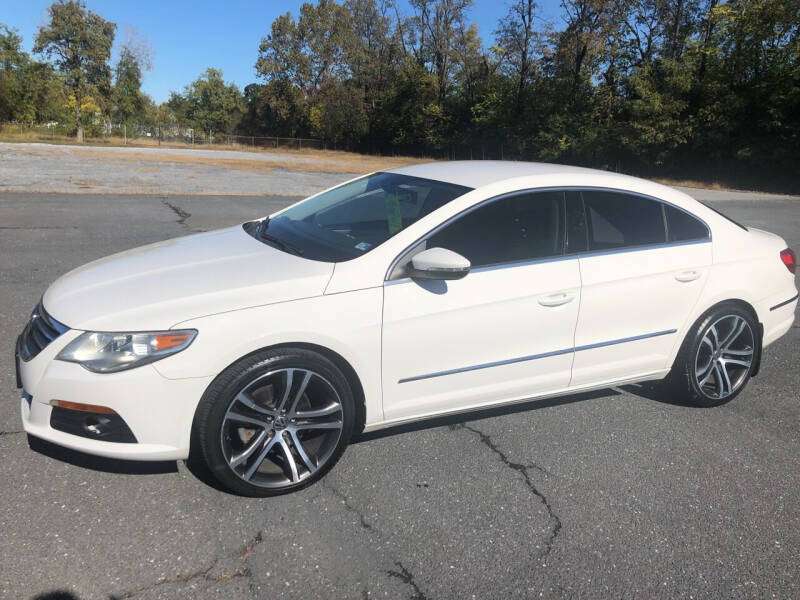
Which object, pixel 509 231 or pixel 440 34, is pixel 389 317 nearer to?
pixel 509 231

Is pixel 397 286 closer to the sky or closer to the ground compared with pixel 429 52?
closer to the ground

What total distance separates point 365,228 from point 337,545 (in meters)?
1.73

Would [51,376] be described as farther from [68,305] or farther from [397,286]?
[397,286]

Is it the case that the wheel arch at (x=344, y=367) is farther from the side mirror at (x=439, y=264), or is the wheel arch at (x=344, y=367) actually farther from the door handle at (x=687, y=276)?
the door handle at (x=687, y=276)

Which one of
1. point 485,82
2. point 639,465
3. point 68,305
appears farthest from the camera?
point 485,82

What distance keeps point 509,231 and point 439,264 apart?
2.22ft

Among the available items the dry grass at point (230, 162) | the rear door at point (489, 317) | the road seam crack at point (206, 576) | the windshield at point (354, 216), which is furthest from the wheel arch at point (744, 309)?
the dry grass at point (230, 162)

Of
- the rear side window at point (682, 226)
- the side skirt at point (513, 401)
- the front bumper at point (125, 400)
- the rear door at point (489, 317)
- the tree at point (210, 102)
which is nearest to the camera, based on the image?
the front bumper at point (125, 400)

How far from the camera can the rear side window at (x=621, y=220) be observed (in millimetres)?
3734

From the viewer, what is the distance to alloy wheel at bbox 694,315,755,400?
4.09 meters

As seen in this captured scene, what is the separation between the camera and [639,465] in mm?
3436

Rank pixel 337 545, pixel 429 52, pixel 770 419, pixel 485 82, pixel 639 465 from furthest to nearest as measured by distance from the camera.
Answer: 1. pixel 429 52
2. pixel 485 82
3. pixel 770 419
4. pixel 639 465
5. pixel 337 545

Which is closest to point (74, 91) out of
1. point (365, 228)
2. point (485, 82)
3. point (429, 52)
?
point (429, 52)

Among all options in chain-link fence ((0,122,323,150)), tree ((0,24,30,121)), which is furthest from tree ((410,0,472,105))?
tree ((0,24,30,121))
